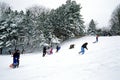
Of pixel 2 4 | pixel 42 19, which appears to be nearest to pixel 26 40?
pixel 42 19

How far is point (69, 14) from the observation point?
169 ft

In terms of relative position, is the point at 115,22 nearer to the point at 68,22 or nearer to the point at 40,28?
the point at 68,22

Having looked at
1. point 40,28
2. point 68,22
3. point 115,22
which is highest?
point 115,22

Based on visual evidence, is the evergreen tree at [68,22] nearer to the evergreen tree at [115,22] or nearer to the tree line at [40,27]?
the tree line at [40,27]

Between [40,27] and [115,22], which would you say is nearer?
[40,27]

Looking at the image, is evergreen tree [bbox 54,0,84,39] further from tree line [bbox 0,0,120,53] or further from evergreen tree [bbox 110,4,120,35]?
evergreen tree [bbox 110,4,120,35]

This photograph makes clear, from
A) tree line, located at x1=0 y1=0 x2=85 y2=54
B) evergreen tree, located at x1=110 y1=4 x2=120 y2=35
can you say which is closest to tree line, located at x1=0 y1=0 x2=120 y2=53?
tree line, located at x1=0 y1=0 x2=85 y2=54

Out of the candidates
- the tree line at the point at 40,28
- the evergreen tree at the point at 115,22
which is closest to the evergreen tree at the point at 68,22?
the tree line at the point at 40,28

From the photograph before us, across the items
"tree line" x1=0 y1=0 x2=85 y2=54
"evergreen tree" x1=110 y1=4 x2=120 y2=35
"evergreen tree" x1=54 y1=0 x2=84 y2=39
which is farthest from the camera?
"evergreen tree" x1=110 y1=4 x2=120 y2=35

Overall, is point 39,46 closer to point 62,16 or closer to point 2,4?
point 62,16

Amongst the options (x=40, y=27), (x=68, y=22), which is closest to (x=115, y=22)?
(x=68, y=22)

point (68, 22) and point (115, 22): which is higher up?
point (115, 22)

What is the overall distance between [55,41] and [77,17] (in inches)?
379

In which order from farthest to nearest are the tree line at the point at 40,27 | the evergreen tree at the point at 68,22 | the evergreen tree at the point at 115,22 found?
the evergreen tree at the point at 115,22
the evergreen tree at the point at 68,22
the tree line at the point at 40,27
